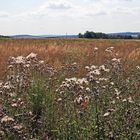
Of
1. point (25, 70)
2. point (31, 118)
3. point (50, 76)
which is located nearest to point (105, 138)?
point (31, 118)

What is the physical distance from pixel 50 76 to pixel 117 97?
2.29 m

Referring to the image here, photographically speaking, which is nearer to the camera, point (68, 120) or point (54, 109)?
point (68, 120)

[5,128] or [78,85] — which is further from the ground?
[78,85]

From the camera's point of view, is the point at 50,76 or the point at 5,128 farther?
the point at 50,76

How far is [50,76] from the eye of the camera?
8125 mm

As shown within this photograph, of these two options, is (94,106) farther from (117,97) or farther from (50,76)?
(50,76)

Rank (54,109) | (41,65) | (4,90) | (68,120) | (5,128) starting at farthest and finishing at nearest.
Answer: (41,65) → (54,109) → (4,90) → (68,120) → (5,128)

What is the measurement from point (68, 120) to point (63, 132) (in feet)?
0.52

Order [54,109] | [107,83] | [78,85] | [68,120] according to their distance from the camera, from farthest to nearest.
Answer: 1. [107,83]
2. [54,109]
3. [68,120]
4. [78,85]

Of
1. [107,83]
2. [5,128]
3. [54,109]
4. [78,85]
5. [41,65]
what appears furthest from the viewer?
[41,65]

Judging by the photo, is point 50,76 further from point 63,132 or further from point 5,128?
point 5,128

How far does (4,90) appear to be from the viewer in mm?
6094

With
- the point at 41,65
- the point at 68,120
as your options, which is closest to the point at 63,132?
the point at 68,120

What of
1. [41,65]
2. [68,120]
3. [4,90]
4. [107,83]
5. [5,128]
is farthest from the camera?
[41,65]
